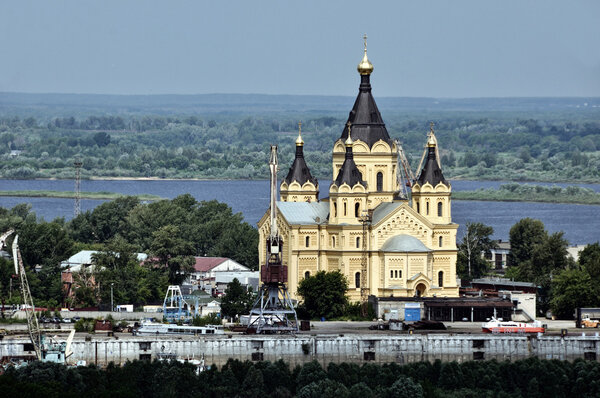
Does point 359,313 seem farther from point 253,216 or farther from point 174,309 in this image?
point 253,216

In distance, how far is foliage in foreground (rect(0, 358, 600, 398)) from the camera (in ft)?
204

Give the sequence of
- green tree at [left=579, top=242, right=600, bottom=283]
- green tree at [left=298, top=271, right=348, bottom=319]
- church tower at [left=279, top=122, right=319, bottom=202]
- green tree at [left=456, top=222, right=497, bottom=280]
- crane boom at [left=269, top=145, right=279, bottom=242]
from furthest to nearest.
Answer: green tree at [left=456, top=222, right=497, bottom=280], church tower at [left=279, top=122, right=319, bottom=202], green tree at [left=579, top=242, right=600, bottom=283], green tree at [left=298, top=271, right=348, bottom=319], crane boom at [left=269, top=145, right=279, bottom=242]

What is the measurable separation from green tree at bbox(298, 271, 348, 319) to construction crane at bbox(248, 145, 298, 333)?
4.69ft

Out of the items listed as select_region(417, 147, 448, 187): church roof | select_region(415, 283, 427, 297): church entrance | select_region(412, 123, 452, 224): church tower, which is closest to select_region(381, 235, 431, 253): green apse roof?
select_region(415, 283, 427, 297): church entrance

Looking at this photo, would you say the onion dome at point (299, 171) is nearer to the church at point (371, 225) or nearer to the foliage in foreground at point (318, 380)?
the church at point (371, 225)

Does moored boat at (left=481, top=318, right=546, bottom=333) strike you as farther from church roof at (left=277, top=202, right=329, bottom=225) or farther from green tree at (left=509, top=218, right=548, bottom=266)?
green tree at (left=509, top=218, right=548, bottom=266)

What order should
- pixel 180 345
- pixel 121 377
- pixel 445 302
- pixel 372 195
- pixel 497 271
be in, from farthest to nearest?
1. pixel 497 271
2. pixel 372 195
3. pixel 445 302
4. pixel 180 345
5. pixel 121 377

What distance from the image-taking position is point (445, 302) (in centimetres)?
8062

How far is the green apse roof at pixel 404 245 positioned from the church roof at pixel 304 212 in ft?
12.8

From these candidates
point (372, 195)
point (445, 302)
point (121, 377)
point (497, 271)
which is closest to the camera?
point (121, 377)

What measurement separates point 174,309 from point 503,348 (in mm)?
16858

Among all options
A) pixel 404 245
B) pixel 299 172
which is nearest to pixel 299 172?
pixel 299 172

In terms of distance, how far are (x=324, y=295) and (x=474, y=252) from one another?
18.3 meters

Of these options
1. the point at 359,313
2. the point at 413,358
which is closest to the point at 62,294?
the point at 359,313
